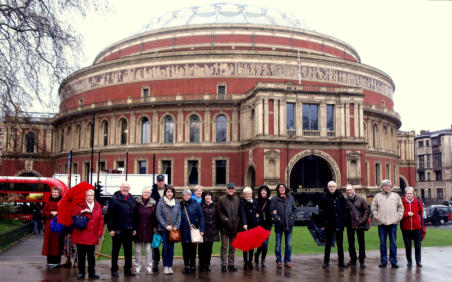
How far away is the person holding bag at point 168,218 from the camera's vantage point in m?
10.5

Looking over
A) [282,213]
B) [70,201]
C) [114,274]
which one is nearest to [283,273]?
[282,213]

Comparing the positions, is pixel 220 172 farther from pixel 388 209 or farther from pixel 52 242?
pixel 52 242

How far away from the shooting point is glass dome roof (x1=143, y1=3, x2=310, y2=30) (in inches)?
2010

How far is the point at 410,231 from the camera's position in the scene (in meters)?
11.7

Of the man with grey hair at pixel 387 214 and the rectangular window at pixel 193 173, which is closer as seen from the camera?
the man with grey hair at pixel 387 214

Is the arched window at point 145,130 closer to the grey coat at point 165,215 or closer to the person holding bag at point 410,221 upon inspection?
the grey coat at point 165,215

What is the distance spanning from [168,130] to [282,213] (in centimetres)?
3209

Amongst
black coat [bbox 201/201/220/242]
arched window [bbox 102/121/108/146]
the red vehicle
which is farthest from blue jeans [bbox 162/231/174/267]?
arched window [bbox 102/121/108/146]

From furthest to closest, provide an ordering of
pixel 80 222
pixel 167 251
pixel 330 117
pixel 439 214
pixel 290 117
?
1. pixel 330 117
2. pixel 290 117
3. pixel 439 214
4. pixel 167 251
5. pixel 80 222

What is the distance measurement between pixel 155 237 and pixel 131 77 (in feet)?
116

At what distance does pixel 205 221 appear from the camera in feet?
36.5

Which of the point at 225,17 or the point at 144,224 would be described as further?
the point at 225,17

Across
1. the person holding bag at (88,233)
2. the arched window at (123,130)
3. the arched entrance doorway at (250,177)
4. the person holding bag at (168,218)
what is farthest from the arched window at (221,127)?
the person holding bag at (88,233)

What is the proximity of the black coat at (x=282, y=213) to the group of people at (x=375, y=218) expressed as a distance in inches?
32.4
